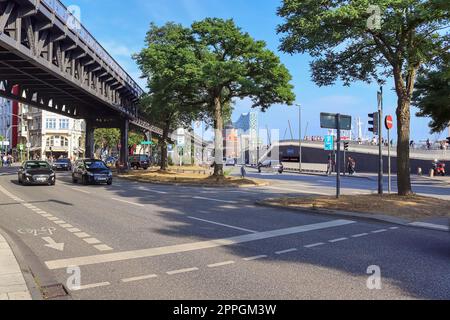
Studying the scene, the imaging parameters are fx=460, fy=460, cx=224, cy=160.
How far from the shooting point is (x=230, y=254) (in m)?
8.23

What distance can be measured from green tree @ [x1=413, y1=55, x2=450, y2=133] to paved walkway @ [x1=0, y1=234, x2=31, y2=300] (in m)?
26.6

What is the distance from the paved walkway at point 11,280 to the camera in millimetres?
5520

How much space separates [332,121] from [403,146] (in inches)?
105

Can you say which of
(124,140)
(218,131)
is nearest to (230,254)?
(218,131)

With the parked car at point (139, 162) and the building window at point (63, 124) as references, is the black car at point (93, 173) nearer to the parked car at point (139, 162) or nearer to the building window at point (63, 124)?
the parked car at point (139, 162)

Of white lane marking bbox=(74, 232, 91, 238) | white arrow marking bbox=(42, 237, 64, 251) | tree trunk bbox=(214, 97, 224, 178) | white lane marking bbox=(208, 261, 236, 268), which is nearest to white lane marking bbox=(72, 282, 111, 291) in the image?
white lane marking bbox=(208, 261, 236, 268)

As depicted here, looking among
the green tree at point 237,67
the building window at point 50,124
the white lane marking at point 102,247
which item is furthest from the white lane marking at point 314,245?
the building window at point 50,124

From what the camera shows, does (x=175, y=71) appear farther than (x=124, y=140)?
No

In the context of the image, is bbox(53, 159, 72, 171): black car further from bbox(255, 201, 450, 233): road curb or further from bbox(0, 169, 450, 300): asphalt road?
bbox(255, 201, 450, 233): road curb

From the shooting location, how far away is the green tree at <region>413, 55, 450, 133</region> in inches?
1144

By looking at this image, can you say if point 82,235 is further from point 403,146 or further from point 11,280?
point 403,146

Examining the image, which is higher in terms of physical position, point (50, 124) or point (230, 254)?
point (50, 124)

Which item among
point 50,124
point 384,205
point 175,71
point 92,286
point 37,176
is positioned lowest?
point 92,286

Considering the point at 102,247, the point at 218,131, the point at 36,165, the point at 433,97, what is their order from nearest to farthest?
the point at 102,247 → the point at 36,165 → the point at 433,97 → the point at 218,131
